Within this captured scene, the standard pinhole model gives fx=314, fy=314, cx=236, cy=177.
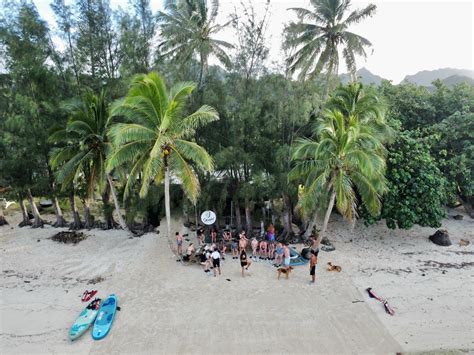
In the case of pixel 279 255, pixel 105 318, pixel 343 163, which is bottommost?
pixel 105 318

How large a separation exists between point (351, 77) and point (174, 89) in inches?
458

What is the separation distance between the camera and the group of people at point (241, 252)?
12.9m

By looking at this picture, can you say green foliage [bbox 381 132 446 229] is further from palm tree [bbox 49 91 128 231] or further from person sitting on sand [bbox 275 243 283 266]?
palm tree [bbox 49 91 128 231]

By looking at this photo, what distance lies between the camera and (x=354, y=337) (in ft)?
30.5

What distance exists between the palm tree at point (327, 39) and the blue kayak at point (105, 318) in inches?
536

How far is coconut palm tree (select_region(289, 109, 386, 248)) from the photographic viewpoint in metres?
12.0

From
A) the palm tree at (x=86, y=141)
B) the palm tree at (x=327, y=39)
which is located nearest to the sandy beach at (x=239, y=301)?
the palm tree at (x=86, y=141)

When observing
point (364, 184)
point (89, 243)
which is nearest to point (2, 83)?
point (89, 243)

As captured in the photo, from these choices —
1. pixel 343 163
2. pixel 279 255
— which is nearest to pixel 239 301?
pixel 279 255

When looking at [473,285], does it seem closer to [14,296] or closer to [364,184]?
[364,184]

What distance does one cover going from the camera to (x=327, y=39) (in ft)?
58.6

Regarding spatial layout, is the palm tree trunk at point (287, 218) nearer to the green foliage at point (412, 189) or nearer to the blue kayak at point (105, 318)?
the green foliage at point (412, 189)

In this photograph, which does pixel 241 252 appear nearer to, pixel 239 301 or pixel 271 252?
pixel 271 252

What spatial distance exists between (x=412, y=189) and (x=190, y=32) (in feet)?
48.6
